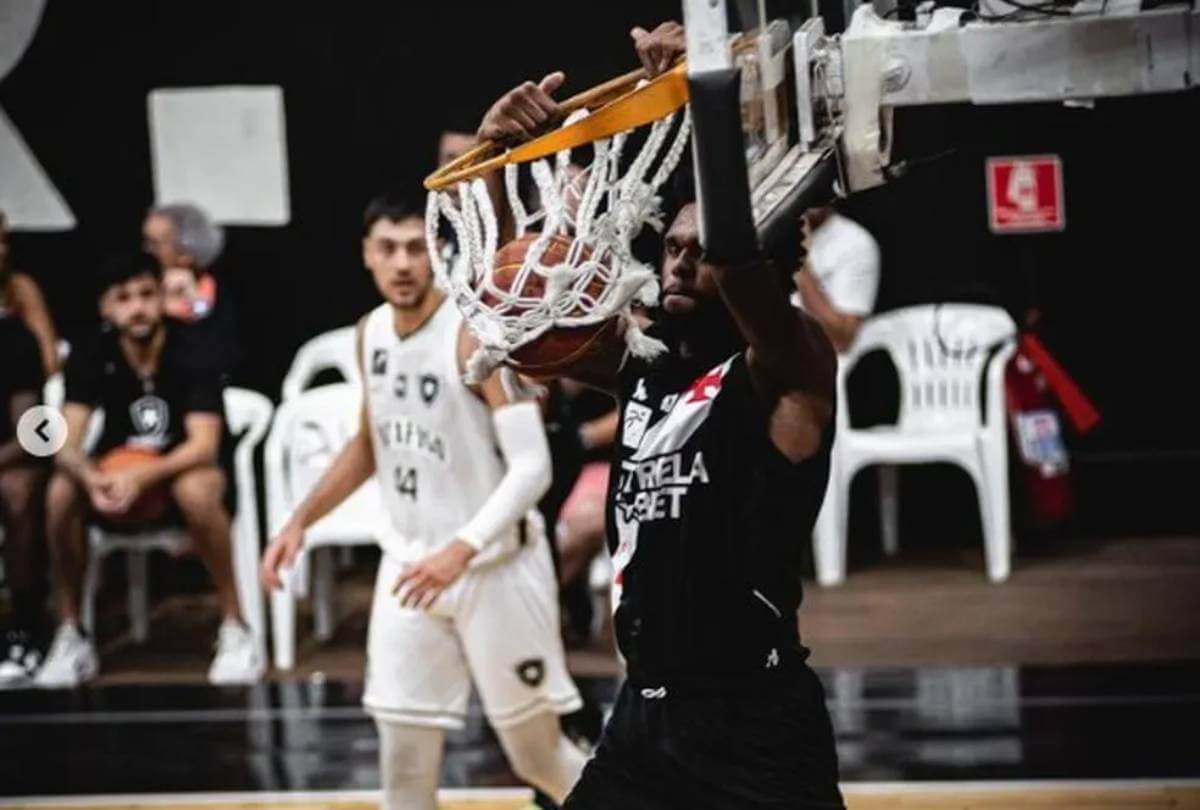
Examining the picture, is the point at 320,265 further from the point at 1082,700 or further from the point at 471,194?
the point at 471,194

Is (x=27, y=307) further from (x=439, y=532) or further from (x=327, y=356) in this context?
(x=439, y=532)

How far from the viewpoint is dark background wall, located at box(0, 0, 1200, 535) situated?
32.5ft

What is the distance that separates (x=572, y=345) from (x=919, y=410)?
19.8ft

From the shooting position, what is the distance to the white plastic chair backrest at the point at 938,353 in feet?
32.1

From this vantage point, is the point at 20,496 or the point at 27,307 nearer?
the point at 20,496

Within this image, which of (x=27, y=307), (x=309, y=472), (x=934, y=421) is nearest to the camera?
(x=309, y=472)

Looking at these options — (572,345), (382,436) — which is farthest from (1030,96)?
(382,436)

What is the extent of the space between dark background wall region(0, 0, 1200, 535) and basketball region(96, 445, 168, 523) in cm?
121

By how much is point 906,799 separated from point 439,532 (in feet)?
5.30

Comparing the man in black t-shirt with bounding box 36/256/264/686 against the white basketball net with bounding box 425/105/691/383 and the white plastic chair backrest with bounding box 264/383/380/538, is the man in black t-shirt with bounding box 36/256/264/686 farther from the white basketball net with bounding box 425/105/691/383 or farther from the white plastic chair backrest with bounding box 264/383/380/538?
the white basketball net with bounding box 425/105/691/383

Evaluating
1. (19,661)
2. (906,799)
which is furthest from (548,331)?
(19,661)

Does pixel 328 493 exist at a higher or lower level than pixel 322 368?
higher

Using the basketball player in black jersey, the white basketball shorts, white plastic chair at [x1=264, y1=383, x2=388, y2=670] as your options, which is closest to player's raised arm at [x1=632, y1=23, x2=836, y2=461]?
the basketball player in black jersey

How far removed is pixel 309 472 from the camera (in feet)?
30.1
